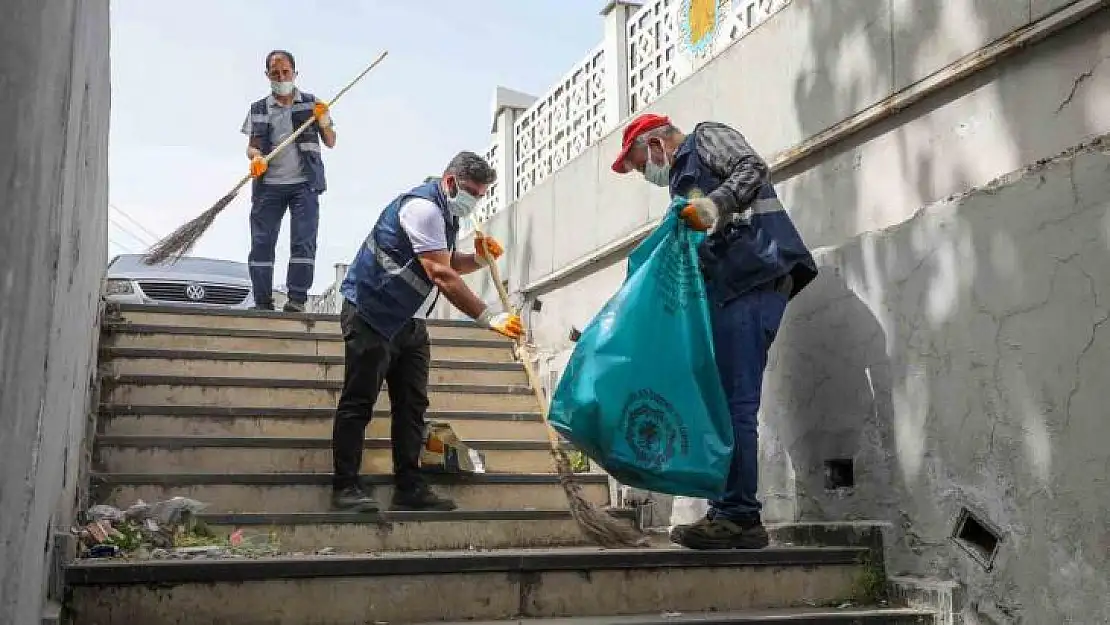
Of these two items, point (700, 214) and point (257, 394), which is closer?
point (700, 214)

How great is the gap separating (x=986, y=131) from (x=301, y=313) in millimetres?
4493

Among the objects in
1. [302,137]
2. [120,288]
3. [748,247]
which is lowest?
[748,247]

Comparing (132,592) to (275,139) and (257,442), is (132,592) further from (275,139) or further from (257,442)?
(275,139)

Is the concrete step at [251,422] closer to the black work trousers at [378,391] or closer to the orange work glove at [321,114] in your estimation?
the black work trousers at [378,391]

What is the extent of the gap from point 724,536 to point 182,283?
7.01 meters

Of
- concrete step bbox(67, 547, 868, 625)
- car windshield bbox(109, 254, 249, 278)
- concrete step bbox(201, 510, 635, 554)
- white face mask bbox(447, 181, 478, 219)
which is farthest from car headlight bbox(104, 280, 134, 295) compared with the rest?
concrete step bbox(67, 547, 868, 625)

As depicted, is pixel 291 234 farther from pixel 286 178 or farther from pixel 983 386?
pixel 983 386

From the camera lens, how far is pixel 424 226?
422cm

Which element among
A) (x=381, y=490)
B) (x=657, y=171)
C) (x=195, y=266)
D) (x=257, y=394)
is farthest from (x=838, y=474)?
(x=195, y=266)

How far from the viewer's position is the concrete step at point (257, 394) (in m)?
5.00

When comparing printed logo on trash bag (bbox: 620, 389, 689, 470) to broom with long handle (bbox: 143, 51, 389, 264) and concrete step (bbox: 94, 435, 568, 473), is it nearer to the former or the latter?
concrete step (bbox: 94, 435, 568, 473)

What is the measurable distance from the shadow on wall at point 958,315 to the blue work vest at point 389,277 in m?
1.59

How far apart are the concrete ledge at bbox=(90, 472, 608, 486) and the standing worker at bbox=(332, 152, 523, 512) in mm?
186

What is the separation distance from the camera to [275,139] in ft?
23.1
